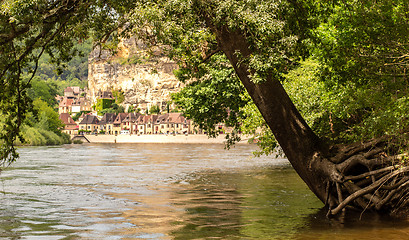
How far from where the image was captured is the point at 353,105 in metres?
15.3

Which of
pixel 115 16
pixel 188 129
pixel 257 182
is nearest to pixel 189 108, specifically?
pixel 257 182

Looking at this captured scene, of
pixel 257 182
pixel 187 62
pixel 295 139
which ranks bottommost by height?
pixel 257 182

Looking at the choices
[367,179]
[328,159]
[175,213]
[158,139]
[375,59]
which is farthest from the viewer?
[158,139]

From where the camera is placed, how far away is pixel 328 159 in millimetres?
15602

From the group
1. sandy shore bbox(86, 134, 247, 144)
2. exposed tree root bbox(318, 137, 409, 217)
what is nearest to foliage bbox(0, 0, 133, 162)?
exposed tree root bbox(318, 137, 409, 217)

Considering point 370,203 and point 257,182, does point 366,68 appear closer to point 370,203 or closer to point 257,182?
point 370,203

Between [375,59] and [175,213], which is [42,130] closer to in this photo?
[175,213]

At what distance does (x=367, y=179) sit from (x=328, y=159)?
113 centimetres

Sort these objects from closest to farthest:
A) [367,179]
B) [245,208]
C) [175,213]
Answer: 1. [367,179]
2. [175,213]
3. [245,208]

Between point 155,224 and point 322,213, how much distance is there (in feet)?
16.8

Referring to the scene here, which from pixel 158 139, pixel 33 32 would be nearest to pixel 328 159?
pixel 33 32

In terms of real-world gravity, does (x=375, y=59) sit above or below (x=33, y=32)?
below

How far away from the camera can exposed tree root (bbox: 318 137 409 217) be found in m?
14.5

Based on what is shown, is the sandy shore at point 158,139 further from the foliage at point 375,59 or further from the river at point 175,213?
the foliage at point 375,59
